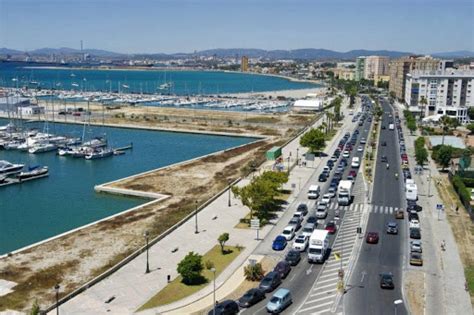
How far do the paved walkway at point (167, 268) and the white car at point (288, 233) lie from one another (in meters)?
Result: 1.75

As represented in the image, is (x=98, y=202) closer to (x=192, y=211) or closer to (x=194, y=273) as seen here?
(x=192, y=211)

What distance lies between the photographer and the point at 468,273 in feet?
96.8

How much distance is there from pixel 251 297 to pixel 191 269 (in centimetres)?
401

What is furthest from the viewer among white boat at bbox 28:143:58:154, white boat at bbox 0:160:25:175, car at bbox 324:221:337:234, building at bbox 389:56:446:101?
building at bbox 389:56:446:101

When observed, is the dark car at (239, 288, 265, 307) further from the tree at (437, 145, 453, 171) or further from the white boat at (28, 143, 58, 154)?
the white boat at (28, 143, 58, 154)

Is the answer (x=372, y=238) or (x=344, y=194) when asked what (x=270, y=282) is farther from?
(x=344, y=194)

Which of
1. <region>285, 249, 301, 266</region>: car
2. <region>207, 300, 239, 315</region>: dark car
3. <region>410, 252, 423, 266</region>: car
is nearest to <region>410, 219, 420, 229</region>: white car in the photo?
<region>410, 252, 423, 266</region>: car

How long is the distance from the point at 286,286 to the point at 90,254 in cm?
1306

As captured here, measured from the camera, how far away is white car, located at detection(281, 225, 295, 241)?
3466cm

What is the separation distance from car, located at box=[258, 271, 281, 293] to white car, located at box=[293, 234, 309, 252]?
4852mm

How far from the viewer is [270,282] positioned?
1056 inches

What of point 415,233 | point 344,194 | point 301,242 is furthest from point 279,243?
point 344,194

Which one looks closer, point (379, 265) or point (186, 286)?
point (186, 286)

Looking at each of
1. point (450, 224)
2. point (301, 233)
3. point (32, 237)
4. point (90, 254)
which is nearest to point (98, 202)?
point (32, 237)
